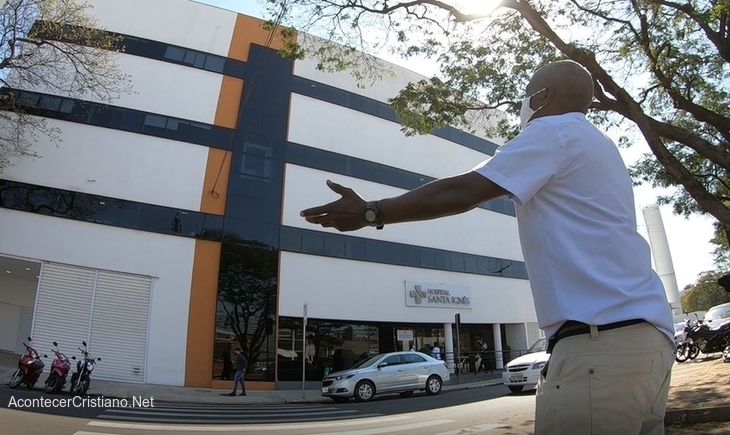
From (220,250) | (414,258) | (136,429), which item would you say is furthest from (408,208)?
(414,258)

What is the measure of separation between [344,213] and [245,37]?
22387mm

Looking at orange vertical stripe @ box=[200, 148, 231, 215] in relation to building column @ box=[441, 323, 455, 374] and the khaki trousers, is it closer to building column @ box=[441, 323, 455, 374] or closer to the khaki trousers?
building column @ box=[441, 323, 455, 374]

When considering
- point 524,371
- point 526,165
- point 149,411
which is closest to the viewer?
point 526,165

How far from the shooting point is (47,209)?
1673cm

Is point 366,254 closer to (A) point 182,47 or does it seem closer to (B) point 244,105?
(B) point 244,105

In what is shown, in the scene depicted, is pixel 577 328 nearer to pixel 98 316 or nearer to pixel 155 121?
pixel 98 316

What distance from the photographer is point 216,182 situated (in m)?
19.2

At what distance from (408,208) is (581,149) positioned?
1.91 ft

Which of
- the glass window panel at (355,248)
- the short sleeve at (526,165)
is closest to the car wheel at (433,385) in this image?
the glass window panel at (355,248)

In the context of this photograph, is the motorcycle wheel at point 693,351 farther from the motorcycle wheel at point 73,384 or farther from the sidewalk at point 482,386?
the motorcycle wheel at point 73,384

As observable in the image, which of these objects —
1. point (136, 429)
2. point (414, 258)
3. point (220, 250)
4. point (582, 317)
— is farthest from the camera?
point (414, 258)

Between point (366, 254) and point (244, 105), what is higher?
point (244, 105)

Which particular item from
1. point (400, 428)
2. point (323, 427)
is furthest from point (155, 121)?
point (400, 428)

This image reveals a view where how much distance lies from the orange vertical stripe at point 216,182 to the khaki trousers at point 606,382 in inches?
739
